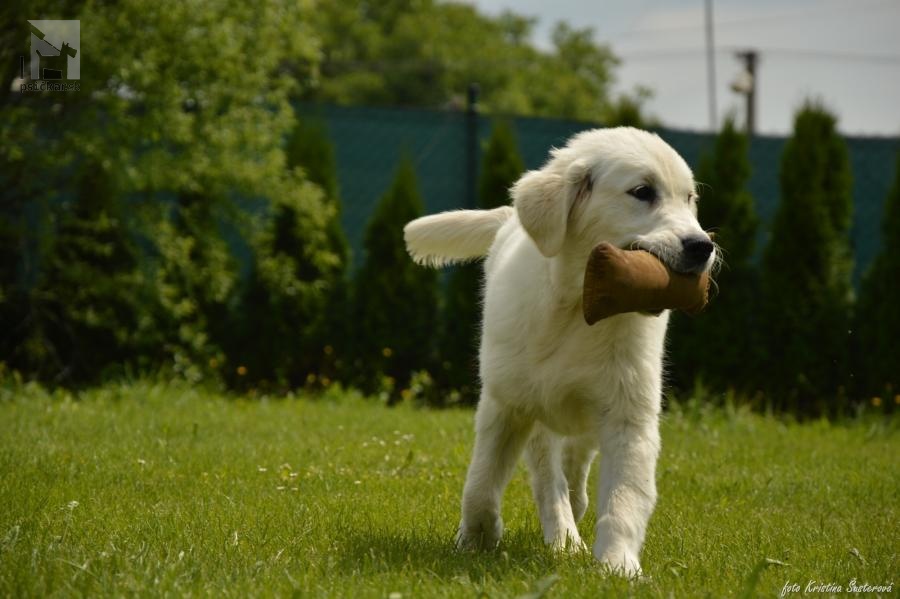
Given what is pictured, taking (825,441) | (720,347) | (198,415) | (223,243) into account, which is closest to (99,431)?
(198,415)

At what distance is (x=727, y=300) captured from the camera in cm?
1034

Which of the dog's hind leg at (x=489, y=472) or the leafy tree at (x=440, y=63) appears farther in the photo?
the leafy tree at (x=440, y=63)

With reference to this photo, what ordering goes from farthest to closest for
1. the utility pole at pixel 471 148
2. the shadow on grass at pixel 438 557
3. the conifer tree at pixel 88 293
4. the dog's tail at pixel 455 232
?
the utility pole at pixel 471 148, the conifer tree at pixel 88 293, the dog's tail at pixel 455 232, the shadow on grass at pixel 438 557

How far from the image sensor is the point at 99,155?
924 centimetres

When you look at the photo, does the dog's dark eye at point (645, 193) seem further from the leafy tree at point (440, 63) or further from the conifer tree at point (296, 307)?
the leafy tree at point (440, 63)

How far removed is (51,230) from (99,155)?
0.98 metres

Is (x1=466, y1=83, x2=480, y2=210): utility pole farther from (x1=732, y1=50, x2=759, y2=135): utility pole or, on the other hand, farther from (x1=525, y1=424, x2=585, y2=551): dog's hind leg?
(x1=732, y1=50, x2=759, y2=135): utility pole

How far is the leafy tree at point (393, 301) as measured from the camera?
10.7 m

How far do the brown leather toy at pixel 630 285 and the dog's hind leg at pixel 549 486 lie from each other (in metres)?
0.91

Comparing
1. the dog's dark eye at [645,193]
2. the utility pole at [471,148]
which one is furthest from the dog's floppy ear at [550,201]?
the utility pole at [471,148]

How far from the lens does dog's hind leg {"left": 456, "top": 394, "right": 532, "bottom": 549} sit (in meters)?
4.21

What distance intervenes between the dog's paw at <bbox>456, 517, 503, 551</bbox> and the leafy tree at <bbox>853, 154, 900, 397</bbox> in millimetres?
6763

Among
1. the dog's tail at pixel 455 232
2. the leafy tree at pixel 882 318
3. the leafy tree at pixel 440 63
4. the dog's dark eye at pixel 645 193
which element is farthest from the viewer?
the leafy tree at pixel 440 63

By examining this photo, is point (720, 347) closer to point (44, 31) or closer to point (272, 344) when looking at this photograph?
point (272, 344)
